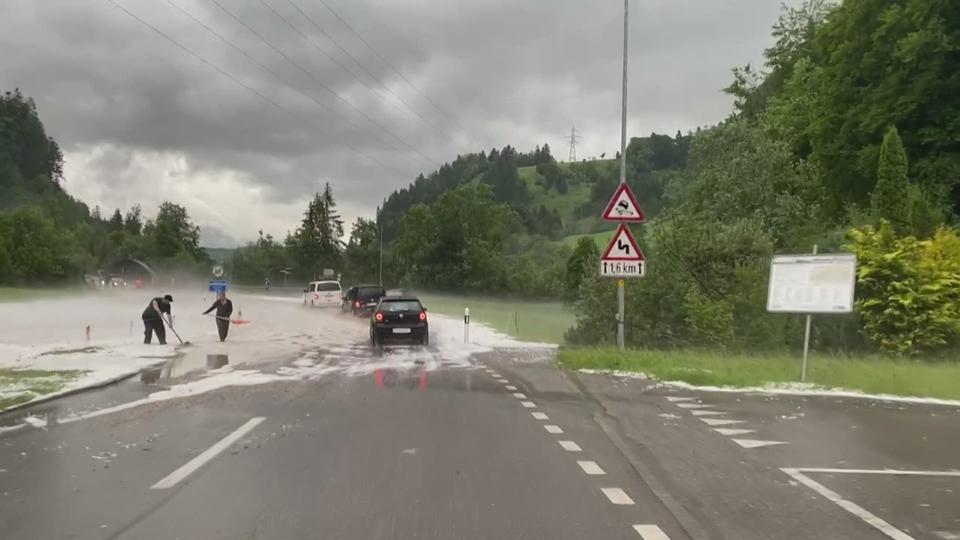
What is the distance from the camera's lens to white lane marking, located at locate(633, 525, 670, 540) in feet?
18.5

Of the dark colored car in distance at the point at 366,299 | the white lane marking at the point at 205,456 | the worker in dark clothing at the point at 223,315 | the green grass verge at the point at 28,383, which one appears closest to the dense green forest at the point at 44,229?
the dark colored car in distance at the point at 366,299

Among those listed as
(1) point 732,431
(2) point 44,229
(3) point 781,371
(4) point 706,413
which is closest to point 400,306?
(3) point 781,371

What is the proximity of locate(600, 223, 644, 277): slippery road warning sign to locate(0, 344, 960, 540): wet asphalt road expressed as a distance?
5299mm

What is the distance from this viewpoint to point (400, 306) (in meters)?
26.4

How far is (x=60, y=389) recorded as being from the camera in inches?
547

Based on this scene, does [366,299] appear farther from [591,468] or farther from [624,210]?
[591,468]

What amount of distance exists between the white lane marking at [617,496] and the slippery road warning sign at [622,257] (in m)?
11.3

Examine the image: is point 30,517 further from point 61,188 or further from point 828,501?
point 61,188

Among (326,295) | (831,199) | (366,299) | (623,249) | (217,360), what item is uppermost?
(831,199)

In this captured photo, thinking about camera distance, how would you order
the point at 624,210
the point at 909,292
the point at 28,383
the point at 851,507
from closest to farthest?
the point at 851,507 < the point at 28,383 < the point at 624,210 < the point at 909,292

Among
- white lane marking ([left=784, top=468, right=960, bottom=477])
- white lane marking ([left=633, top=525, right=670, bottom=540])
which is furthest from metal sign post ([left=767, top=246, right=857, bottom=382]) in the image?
white lane marking ([left=633, top=525, right=670, bottom=540])

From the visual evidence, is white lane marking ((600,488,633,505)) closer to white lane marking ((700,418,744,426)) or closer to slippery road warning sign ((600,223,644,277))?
white lane marking ((700,418,744,426))

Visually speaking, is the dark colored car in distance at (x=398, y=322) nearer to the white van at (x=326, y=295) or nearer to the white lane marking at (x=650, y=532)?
the white lane marking at (x=650, y=532)

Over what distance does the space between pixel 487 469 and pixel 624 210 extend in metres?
10.8
